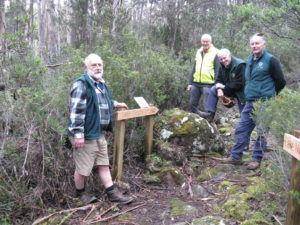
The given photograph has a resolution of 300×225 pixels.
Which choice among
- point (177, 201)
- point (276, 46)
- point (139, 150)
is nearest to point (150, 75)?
point (139, 150)

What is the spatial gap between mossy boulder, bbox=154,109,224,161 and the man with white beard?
5.19 ft

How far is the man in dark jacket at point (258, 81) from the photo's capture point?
15.3ft

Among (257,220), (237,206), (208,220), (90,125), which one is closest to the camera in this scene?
(257,220)

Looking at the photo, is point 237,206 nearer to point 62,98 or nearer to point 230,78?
point 230,78

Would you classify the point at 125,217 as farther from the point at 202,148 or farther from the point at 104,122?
the point at 202,148

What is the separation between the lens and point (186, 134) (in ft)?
19.1

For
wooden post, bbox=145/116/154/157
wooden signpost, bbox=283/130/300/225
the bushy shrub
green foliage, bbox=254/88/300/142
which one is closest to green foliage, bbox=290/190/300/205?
wooden signpost, bbox=283/130/300/225

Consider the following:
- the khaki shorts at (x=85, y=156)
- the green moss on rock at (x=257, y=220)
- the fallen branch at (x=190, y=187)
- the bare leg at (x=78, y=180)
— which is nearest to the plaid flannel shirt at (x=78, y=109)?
the khaki shorts at (x=85, y=156)

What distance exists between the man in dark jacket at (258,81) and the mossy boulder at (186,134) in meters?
0.83

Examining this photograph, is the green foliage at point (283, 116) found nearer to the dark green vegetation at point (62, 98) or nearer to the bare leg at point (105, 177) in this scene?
the dark green vegetation at point (62, 98)

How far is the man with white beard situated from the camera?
3883mm

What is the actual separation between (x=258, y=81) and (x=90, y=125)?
2.66 m

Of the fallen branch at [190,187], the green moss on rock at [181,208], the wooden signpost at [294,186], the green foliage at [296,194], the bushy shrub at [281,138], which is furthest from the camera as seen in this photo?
the fallen branch at [190,187]

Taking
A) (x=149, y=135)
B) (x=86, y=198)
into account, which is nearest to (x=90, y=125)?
(x=86, y=198)
